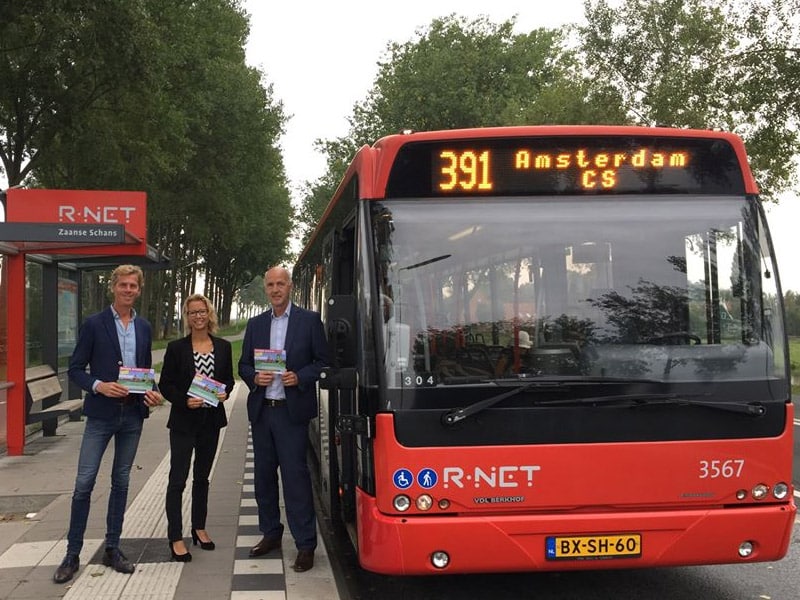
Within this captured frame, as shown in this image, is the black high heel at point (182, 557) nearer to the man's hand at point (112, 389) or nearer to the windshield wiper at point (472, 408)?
the man's hand at point (112, 389)

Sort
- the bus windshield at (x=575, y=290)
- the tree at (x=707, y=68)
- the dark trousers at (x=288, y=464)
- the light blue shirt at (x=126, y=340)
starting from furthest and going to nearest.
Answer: the tree at (x=707, y=68) < the dark trousers at (x=288, y=464) < the light blue shirt at (x=126, y=340) < the bus windshield at (x=575, y=290)

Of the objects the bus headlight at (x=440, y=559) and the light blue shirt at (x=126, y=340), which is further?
the light blue shirt at (x=126, y=340)

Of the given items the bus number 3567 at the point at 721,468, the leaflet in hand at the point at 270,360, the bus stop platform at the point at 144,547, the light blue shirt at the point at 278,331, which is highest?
the light blue shirt at the point at 278,331

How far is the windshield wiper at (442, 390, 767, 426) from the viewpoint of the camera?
14.7ft

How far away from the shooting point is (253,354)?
18.7ft

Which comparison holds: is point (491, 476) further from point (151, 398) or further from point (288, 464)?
point (151, 398)

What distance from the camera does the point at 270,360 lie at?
18.1ft

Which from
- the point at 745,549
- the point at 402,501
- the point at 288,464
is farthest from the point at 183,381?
the point at 745,549

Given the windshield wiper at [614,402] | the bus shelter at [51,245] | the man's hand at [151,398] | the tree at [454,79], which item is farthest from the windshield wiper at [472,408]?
the tree at [454,79]

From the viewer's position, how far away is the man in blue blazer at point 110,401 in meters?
5.44

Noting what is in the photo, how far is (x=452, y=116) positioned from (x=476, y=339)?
1510 inches

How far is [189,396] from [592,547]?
267 centimetres

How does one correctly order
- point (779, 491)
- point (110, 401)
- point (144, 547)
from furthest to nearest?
point (144, 547), point (110, 401), point (779, 491)

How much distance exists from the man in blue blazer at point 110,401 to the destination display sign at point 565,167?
1963 millimetres
